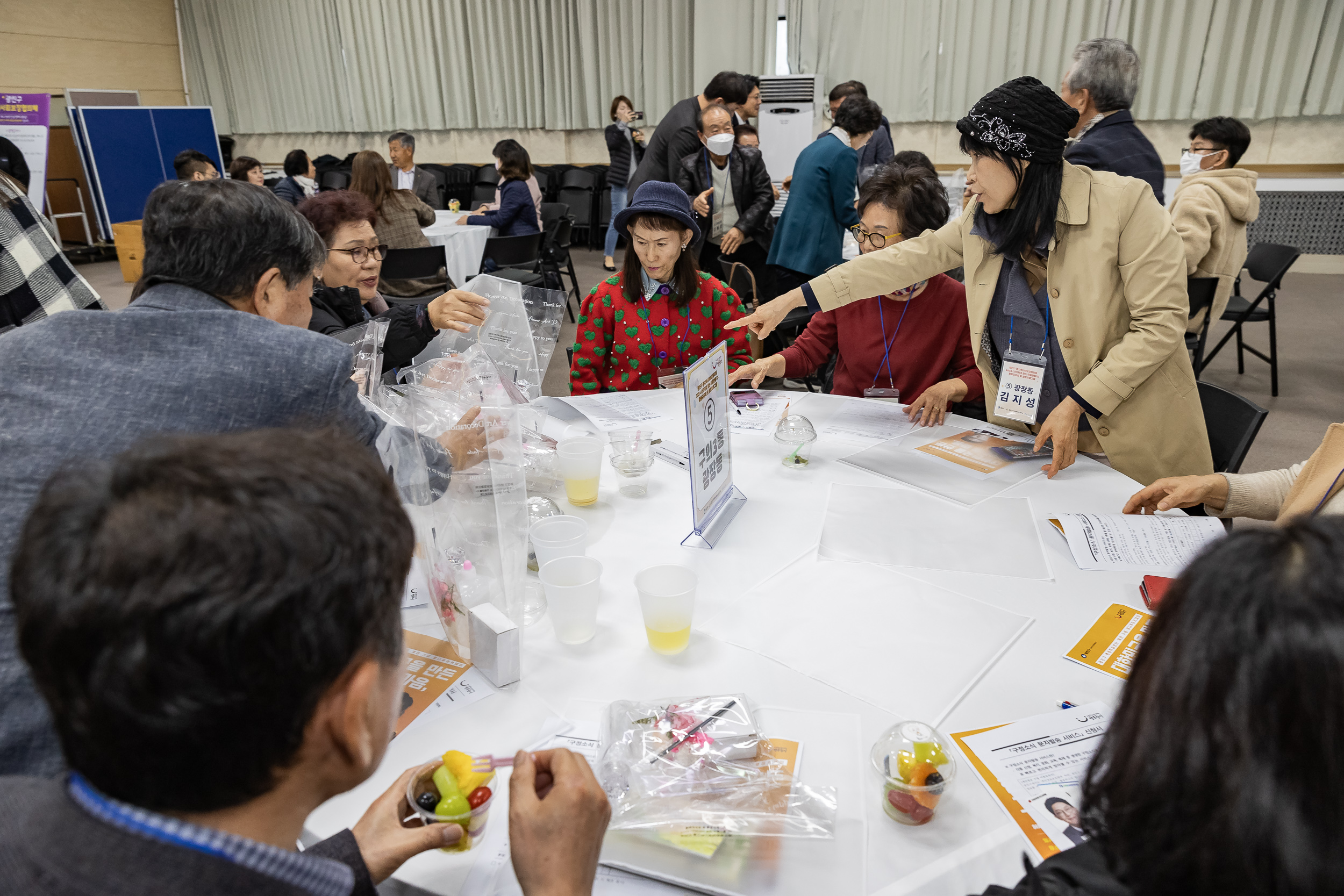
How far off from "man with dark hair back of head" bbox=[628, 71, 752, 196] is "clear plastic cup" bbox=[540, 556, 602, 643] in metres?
3.76

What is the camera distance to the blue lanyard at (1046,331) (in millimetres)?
1959

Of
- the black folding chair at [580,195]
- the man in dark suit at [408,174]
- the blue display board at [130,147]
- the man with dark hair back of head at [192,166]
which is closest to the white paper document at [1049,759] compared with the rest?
the man in dark suit at [408,174]

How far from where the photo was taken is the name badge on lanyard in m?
1.95

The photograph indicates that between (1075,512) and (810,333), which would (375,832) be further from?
(810,333)

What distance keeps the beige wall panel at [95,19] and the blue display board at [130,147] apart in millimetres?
2362

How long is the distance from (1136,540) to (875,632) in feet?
1.95

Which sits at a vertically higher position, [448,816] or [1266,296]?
[448,816]

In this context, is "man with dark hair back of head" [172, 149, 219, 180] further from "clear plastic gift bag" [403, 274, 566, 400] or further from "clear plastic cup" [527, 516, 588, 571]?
"clear plastic cup" [527, 516, 588, 571]

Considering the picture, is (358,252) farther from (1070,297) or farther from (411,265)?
(1070,297)

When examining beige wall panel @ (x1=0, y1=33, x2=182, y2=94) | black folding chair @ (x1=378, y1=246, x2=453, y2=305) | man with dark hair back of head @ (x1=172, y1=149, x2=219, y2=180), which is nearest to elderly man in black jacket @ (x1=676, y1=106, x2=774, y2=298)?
black folding chair @ (x1=378, y1=246, x2=453, y2=305)

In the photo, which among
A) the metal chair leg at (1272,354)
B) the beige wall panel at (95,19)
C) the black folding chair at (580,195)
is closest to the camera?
the metal chair leg at (1272,354)

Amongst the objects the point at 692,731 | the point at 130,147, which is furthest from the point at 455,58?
the point at 692,731

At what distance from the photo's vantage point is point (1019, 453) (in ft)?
6.34

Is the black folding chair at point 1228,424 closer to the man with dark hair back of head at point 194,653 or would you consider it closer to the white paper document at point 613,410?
the white paper document at point 613,410
